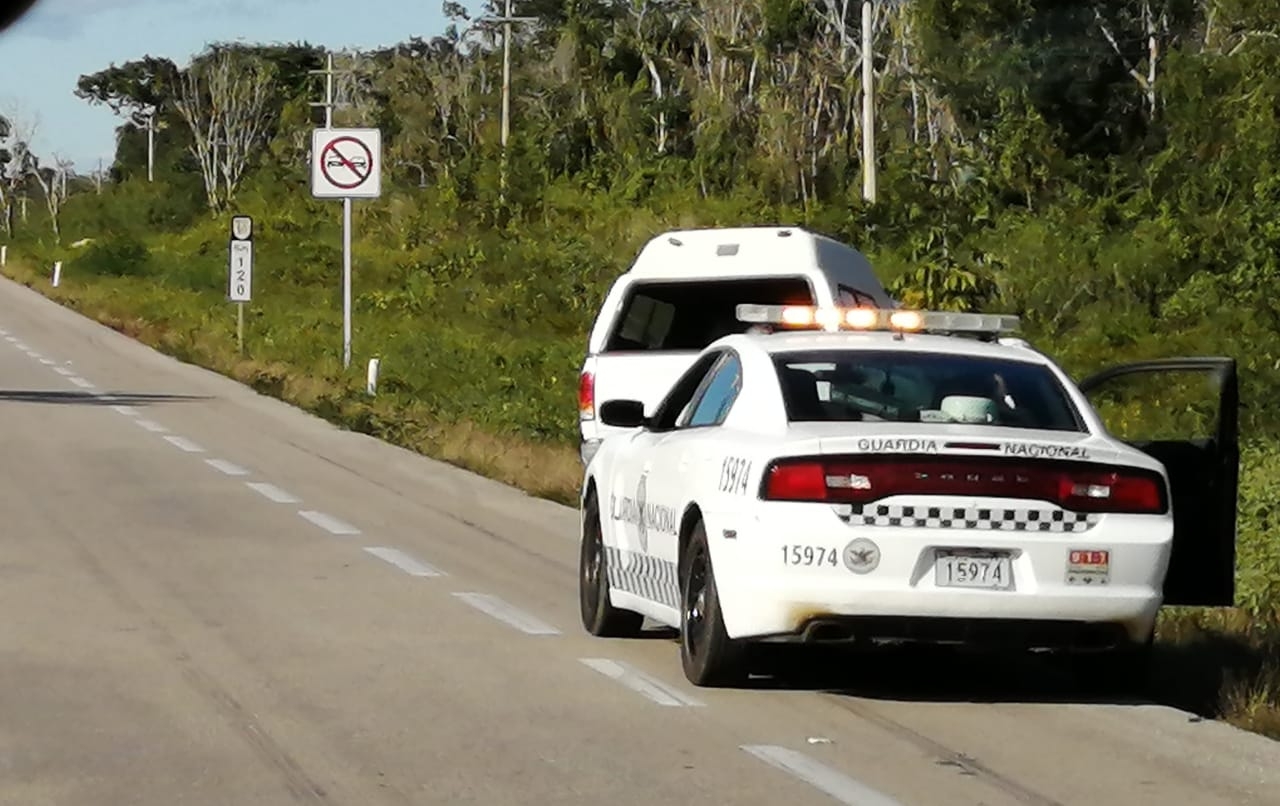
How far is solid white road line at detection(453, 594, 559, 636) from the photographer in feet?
39.4

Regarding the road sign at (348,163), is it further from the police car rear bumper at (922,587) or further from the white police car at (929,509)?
the police car rear bumper at (922,587)

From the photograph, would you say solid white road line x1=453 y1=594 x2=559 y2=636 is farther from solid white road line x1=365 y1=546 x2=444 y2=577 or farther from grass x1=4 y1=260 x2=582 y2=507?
grass x1=4 y1=260 x2=582 y2=507

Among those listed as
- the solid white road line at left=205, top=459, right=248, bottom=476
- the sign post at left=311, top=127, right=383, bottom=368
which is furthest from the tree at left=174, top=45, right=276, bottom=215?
the solid white road line at left=205, top=459, right=248, bottom=476

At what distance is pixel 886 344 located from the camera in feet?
34.9

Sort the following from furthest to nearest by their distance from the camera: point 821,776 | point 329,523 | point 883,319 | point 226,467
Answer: point 226,467 < point 329,523 < point 883,319 < point 821,776

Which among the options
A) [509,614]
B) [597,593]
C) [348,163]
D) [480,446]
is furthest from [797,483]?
[348,163]

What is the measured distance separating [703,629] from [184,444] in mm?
14690

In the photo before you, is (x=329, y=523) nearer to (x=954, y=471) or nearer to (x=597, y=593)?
(x=597, y=593)

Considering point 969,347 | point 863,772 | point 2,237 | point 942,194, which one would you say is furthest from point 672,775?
point 2,237

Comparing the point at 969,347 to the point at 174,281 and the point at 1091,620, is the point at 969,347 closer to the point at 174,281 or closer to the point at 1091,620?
the point at 1091,620

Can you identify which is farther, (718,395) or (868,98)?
(868,98)

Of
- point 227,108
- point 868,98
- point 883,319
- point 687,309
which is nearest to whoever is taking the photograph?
point 883,319

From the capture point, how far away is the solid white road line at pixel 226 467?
21.1 meters

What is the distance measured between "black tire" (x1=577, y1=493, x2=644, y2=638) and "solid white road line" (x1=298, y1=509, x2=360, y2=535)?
4.31 meters
